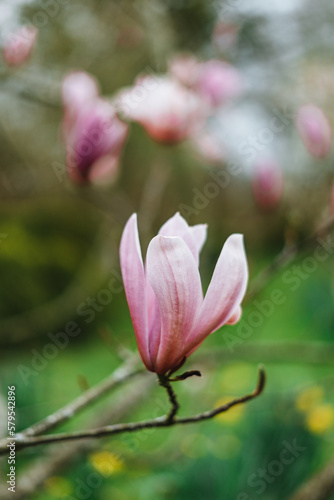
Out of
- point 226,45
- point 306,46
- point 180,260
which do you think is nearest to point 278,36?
point 306,46

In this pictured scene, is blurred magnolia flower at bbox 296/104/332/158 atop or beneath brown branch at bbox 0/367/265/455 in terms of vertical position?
atop

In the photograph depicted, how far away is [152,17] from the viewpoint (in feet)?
4.70

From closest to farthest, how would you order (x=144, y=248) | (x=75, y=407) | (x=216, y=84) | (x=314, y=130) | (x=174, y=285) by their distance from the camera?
(x=174, y=285) < (x=75, y=407) < (x=314, y=130) < (x=216, y=84) < (x=144, y=248)

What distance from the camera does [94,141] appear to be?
32.6 inches

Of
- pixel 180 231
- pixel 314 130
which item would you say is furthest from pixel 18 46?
pixel 180 231

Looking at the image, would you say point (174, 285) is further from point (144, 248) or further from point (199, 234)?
point (144, 248)

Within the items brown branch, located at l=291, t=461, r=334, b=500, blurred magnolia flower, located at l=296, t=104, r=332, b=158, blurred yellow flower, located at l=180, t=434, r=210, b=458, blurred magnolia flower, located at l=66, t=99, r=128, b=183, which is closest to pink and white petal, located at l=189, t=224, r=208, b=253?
blurred magnolia flower, located at l=66, t=99, r=128, b=183

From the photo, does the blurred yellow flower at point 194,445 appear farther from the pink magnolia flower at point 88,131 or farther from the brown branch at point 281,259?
the pink magnolia flower at point 88,131

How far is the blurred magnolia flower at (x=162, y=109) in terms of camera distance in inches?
37.9

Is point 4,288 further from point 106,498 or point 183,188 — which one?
point 106,498

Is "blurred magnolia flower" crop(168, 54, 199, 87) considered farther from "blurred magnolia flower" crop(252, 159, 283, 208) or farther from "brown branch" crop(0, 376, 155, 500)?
"brown branch" crop(0, 376, 155, 500)

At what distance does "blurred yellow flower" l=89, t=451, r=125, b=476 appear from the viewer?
821 millimetres

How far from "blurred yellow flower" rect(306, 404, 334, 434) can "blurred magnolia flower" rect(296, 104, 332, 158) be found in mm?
558

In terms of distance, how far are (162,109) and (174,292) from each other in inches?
26.0
